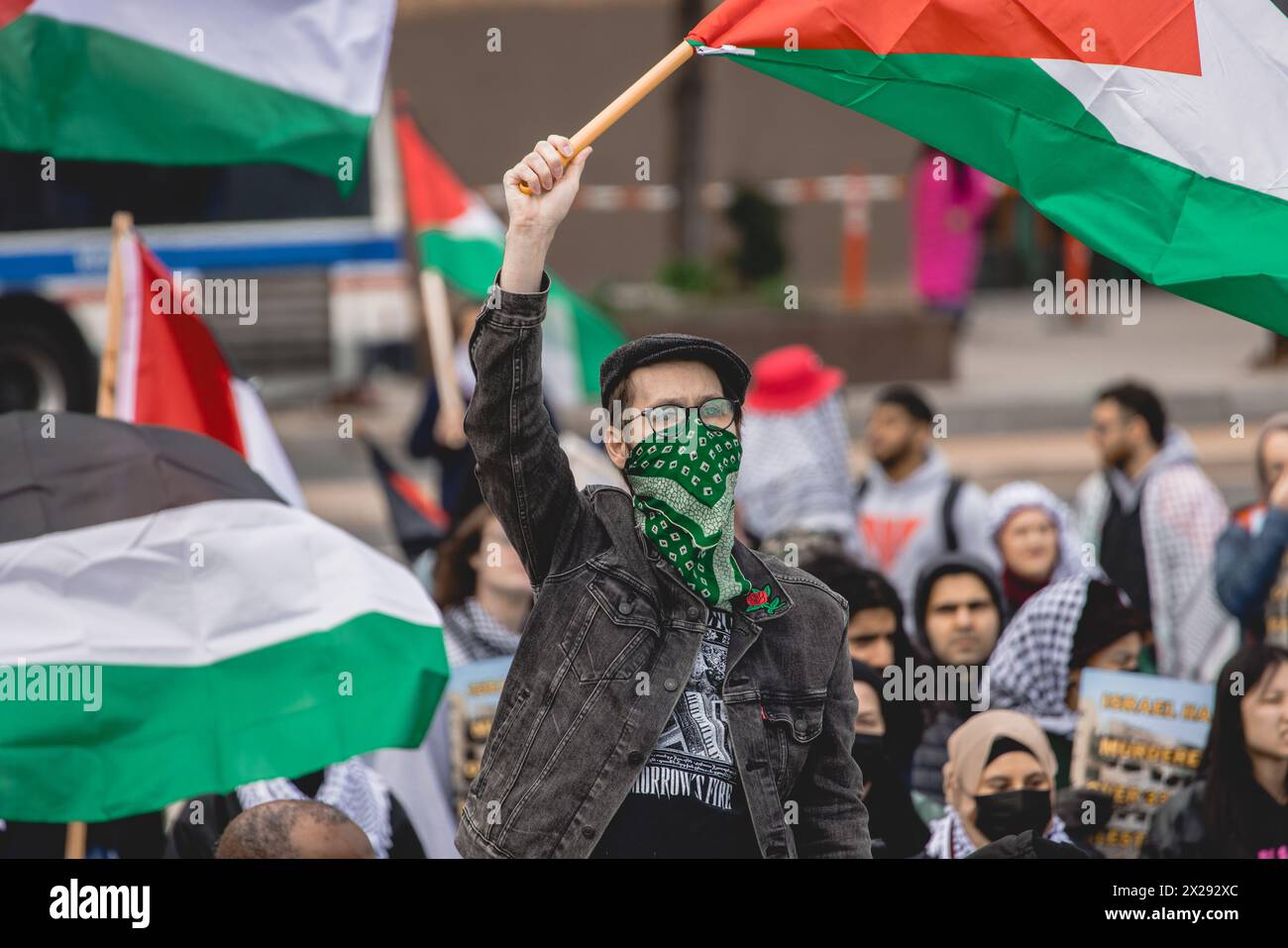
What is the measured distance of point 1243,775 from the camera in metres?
4.42

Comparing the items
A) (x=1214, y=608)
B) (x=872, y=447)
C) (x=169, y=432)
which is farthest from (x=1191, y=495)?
(x=169, y=432)

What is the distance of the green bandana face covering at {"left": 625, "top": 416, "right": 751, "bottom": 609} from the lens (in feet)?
9.83

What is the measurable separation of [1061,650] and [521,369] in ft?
8.61

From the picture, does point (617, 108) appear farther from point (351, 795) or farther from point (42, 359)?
point (42, 359)

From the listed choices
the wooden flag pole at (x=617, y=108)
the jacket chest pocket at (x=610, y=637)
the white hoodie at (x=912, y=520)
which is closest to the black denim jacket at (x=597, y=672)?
the jacket chest pocket at (x=610, y=637)

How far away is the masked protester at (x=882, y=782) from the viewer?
4.30 meters

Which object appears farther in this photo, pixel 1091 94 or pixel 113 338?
pixel 113 338

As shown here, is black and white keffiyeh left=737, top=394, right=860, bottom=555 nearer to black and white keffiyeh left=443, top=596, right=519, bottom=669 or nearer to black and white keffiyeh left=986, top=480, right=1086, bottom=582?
black and white keffiyeh left=986, top=480, right=1086, bottom=582

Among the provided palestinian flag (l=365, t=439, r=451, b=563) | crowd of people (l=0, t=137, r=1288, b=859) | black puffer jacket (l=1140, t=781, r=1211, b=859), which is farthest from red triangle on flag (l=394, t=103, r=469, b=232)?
black puffer jacket (l=1140, t=781, r=1211, b=859)

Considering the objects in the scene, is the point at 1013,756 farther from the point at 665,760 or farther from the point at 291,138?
the point at 291,138

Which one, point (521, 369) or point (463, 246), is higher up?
point (463, 246)

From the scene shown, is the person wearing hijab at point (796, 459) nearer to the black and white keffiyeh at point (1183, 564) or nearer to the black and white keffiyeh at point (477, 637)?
the black and white keffiyeh at point (1183, 564)

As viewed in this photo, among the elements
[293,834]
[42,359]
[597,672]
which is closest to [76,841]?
[293,834]

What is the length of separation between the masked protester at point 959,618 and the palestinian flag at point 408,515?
193cm
